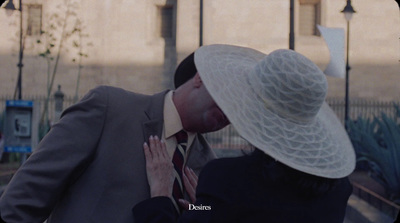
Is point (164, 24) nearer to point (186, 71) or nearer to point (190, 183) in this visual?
point (186, 71)

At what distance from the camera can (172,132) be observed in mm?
2133

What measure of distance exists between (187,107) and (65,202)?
0.58 meters

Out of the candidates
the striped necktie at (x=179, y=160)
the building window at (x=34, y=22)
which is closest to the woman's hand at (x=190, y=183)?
the striped necktie at (x=179, y=160)

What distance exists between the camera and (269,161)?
1791mm

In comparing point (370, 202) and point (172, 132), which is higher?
point (172, 132)

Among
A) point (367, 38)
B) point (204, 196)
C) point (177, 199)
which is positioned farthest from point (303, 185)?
point (367, 38)

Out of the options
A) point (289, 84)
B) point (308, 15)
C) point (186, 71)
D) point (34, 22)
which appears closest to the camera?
point (289, 84)

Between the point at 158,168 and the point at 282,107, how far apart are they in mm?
506

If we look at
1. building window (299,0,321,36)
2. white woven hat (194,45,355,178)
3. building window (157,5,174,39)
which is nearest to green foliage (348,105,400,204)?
building window (157,5,174,39)

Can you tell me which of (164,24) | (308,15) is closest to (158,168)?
(164,24)

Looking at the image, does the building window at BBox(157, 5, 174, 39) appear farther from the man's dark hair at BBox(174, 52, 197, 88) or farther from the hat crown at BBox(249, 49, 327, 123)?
the hat crown at BBox(249, 49, 327, 123)

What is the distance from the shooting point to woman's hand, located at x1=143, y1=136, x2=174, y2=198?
77.5 inches

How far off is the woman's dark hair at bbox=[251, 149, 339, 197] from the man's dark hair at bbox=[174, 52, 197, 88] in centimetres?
65

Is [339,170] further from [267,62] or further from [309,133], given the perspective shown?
[267,62]
